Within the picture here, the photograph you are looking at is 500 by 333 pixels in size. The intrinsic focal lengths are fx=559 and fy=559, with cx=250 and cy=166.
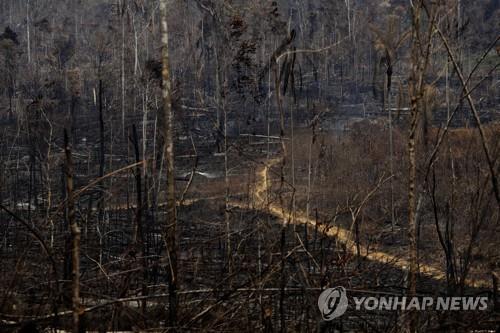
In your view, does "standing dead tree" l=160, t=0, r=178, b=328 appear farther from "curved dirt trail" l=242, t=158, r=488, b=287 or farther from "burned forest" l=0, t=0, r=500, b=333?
"curved dirt trail" l=242, t=158, r=488, b=287

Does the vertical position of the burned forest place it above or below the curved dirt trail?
above

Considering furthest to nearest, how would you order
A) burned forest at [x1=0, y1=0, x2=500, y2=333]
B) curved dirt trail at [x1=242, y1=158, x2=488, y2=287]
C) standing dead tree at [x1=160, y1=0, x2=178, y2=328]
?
curved dirt trail at [x1=242, y1=158, x2=488, y2=287], standing dead tree at [x1=160, y1=0, x2=178, y2=328], burned forest at [x1=0, y1=0, x2=500, y2=333]

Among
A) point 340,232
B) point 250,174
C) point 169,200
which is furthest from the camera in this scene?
point 250,174

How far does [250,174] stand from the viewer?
22266 millimetres

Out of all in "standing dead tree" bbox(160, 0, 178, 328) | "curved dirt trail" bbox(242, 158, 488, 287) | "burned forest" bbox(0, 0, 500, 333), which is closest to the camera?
"burned forest" bbox(0, 0, 500, 333)

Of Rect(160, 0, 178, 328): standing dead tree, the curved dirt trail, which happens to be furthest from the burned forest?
the curved dirt trail

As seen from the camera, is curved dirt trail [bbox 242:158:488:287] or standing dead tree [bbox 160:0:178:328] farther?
curved dirt trail [bbox 242:158:488:287]

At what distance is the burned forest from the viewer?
3.25 m

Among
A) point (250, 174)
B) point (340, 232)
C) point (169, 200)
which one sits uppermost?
point (169, 200)

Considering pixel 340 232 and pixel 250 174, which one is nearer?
pixel 340 232

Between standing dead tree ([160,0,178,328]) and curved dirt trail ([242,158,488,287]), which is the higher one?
standing dead tree ([160,0,178,328])

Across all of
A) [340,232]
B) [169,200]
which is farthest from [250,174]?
[169,200]

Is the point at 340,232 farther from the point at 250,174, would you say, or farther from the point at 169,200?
the point at 169,200

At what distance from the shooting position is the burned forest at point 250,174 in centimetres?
325
